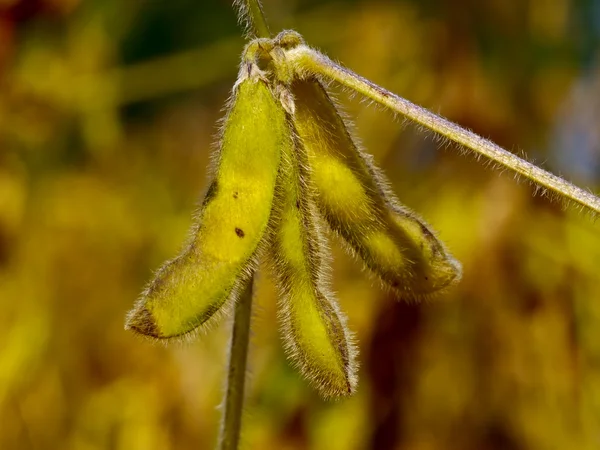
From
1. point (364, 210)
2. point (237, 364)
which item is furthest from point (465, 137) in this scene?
point (237, 364)

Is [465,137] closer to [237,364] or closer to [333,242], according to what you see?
[237,364]

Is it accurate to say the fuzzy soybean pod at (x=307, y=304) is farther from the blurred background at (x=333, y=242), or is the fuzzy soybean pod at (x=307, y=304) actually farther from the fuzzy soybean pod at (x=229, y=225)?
the blurred background at (x=333, y=242)

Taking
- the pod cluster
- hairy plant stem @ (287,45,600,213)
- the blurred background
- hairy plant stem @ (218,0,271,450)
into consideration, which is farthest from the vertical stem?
the blurred background

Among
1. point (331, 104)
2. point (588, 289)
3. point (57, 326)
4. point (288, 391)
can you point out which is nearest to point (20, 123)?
point (57, 326)

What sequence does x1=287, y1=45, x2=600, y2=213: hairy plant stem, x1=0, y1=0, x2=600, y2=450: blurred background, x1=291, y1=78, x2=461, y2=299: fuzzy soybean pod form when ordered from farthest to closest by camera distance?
1. x1=0, y1=0, x2=600, y2=450: blurred background
2. x1=291, y1=78, x2=461, y2=299: fuzzy soybean pod
3. x1=287, y1=45, x2=600, y2=213: hairy plant stem

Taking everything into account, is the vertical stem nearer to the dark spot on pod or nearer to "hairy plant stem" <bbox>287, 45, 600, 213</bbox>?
the dark spot on pod
